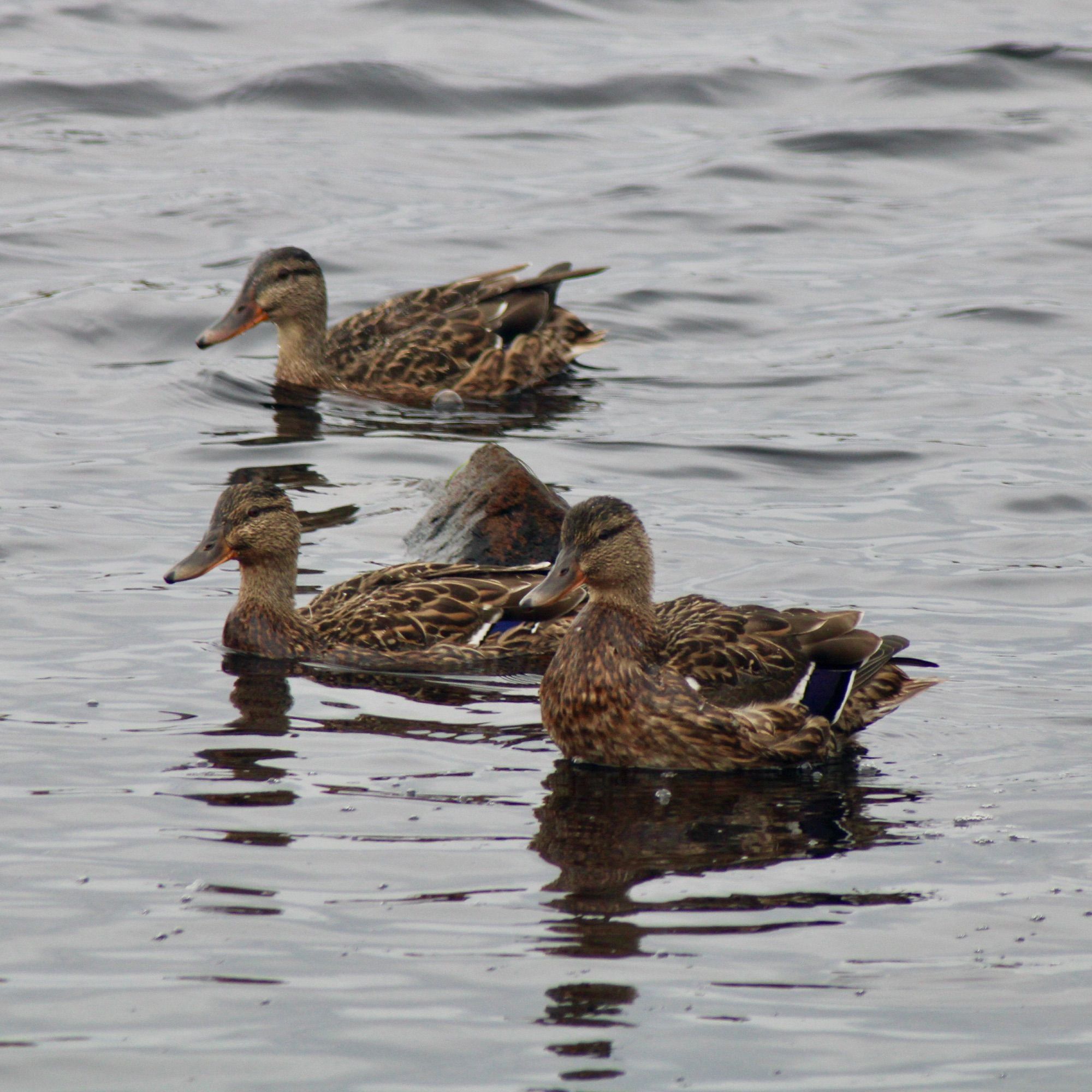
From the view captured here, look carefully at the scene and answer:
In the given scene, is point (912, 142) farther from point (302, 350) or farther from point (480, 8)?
point (302, 350)

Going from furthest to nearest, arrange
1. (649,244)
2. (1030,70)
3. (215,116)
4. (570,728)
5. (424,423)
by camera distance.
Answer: (1030,70)
(215,116)
(649,244)
(424,423)
(570,728)

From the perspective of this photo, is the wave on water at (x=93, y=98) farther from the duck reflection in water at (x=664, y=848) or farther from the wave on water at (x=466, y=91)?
the duck reflection in water at (x=664, y=848)

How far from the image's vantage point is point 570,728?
7.71 meters

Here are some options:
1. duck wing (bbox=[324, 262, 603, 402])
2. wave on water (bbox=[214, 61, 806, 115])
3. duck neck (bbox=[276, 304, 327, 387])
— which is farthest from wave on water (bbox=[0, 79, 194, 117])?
duck wing (bbox=[324, 262, 603, 402])

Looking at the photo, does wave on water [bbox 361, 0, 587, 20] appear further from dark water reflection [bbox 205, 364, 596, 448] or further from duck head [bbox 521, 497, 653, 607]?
duck head [bbox 521, 497, 653, 607]

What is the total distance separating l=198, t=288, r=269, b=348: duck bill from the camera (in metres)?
14.9

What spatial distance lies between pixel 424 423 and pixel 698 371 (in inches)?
92.2

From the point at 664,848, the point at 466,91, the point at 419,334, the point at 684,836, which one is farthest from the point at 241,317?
the point at 466,91

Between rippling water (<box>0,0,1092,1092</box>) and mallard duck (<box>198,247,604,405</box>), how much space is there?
341 mm

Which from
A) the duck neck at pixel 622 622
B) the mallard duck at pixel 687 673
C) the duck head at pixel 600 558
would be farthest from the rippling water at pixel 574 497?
the duck head at pixel 600 558

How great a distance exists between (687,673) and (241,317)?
314 inches

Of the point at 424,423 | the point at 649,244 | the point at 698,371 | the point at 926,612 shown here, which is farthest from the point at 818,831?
the point at 649,244

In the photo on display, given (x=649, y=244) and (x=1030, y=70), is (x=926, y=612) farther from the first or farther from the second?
(x=1030, y=70)

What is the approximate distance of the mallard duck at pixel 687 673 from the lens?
7.71 meters
